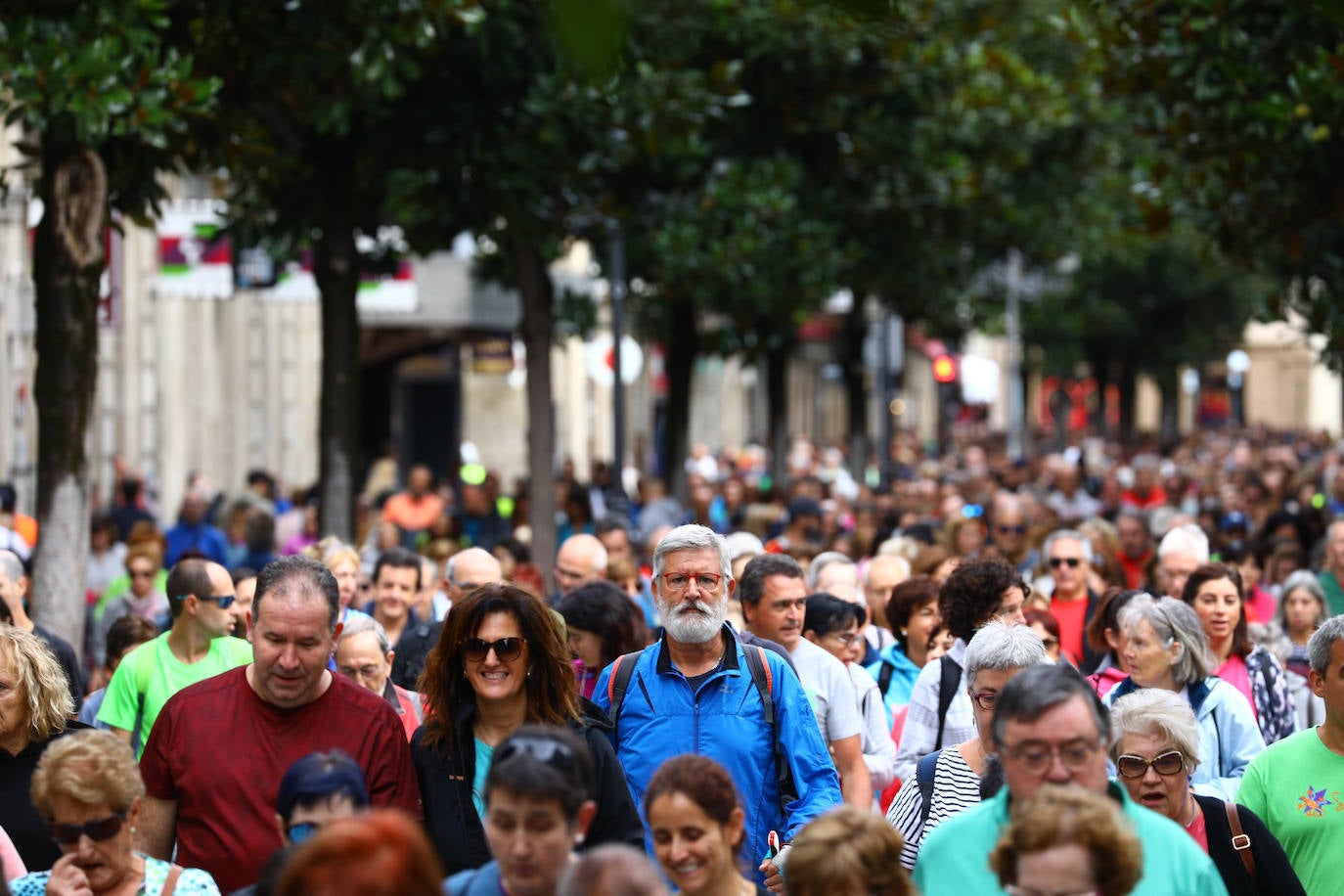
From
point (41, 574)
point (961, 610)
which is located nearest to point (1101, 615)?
point (961, 610)

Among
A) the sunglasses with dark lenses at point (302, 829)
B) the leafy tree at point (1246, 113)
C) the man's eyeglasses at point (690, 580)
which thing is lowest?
the sunglasses with dark lenses at point (302, 829)

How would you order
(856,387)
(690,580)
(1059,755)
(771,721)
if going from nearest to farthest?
1. (1059,755)
2. (771,721)
3. (690,580)
4. (856,387)

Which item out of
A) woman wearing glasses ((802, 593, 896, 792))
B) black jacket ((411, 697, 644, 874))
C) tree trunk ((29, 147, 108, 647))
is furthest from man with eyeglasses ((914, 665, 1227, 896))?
tree trunk ((29, 147, 108, 647))

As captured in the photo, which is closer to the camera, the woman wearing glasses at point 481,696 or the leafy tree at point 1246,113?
the woman wearing glasses at point 481,696

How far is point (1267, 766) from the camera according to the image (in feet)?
20.3

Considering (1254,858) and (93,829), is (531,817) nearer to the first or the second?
(93,829)

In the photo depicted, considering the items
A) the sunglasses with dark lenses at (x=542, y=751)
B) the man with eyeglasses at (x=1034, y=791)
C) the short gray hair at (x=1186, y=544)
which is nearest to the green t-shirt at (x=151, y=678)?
the sunglasses with dark lenses at (x=542, y=751)

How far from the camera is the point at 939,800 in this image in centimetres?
612

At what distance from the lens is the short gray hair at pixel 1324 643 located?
20.7 feet

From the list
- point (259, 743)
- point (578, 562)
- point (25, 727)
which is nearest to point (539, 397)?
point (578, 562)

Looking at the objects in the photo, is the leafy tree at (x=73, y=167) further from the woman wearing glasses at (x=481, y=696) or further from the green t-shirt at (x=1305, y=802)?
the green t-shirt at (x=1305, y=802)

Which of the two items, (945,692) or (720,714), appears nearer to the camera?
(720,714)

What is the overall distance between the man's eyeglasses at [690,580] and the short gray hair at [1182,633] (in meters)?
1.81

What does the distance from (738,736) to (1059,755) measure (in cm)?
188
